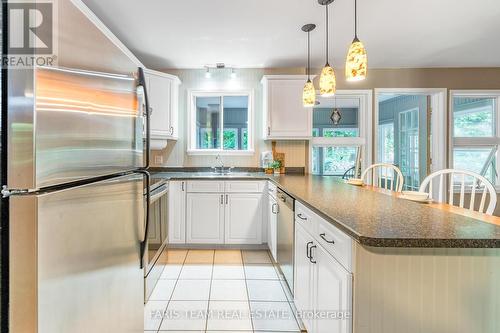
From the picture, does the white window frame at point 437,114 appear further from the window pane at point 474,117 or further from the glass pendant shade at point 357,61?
the glass pendant shade at point 357,61

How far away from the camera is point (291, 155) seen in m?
3.95

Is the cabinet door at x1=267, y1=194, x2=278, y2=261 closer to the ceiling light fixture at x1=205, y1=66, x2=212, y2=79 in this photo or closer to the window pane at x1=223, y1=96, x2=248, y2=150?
the window pane at x1=223, y1=96, x2=248, y2=150

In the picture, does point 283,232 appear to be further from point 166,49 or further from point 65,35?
point 166,49

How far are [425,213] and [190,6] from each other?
2338mm

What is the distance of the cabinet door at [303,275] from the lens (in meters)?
1.58

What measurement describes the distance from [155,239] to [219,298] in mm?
779

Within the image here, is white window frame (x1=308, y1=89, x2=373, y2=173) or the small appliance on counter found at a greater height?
white window frame (x1=308, y1=89, x2=373, y2=173)

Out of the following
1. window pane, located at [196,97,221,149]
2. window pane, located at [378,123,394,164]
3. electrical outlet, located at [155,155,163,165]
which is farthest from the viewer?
window pane, located at [378,123,394,164]

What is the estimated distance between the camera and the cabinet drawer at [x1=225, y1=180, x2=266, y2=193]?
132 inches

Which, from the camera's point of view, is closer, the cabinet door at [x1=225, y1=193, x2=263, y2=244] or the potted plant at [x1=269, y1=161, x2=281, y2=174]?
the cabinet door at [x1=225, y1=193, x2=263, y2=244]

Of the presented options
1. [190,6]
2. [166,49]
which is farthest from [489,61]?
[166,49]

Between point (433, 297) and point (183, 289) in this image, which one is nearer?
point (433, 297)

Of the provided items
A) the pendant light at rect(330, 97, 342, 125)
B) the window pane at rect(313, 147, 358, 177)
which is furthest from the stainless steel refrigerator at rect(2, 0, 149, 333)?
the window pane at rect(313, 147, 358, 177)

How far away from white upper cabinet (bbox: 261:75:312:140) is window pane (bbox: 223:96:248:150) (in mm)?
468
